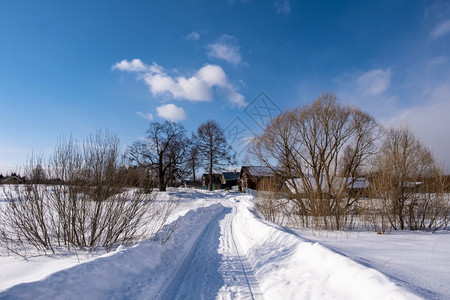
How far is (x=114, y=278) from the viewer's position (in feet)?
13.2

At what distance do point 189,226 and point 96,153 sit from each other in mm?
5390

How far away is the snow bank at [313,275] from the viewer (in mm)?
3211

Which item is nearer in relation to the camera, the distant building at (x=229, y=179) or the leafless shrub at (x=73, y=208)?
the leafless shrub at (x=73, y=208)

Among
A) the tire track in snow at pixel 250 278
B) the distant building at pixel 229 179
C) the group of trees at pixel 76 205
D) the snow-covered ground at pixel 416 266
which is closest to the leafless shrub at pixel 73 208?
the group of trees at pixel 76 205

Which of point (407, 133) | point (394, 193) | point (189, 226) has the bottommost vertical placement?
point (189, 226)

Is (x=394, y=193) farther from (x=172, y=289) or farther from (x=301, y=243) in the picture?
(x=172, y=289)

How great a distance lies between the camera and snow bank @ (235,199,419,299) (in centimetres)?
321

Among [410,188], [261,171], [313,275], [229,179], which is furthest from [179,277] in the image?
[229,179]

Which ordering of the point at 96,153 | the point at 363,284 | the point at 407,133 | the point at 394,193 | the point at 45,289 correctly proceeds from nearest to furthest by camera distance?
the point at 45,289, the point at 363,284, the point at 96,153, the point at 394,193, the point at 407,133

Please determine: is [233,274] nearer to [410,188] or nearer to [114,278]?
[114,278]

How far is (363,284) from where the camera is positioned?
3324mm

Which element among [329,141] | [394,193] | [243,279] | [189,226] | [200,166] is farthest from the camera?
[200,166]

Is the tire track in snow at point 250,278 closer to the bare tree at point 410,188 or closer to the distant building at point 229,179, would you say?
the bare tree at point 410,188

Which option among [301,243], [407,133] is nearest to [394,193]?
[407,133]
